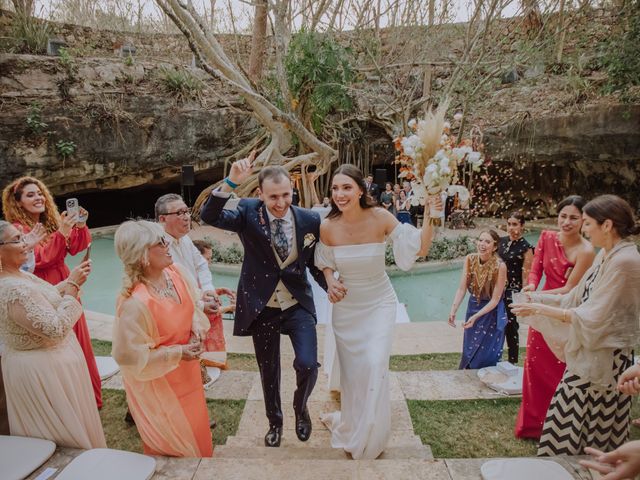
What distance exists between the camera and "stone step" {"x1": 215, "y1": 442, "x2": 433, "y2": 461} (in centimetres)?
271

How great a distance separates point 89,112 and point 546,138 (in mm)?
13792

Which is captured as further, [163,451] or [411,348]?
[411,348]

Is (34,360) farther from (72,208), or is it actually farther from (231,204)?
(72,208)

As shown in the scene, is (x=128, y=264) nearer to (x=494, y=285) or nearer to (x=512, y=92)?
(x=494, y=285)

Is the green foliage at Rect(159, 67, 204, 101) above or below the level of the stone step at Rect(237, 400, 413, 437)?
above

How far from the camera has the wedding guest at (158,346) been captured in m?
2.23

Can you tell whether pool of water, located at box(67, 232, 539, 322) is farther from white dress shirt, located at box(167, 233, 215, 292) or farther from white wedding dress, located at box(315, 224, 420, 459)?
white wedding dress, located at box(315, 224, 420, 459)

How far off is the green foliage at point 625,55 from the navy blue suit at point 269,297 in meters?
12.9

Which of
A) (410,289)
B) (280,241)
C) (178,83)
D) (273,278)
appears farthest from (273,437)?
(178,83)

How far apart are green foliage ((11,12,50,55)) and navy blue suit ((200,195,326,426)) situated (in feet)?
47.8

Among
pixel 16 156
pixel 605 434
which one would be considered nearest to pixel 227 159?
pixel 16 156

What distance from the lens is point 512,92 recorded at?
16484mm

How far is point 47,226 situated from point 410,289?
7.20 metres

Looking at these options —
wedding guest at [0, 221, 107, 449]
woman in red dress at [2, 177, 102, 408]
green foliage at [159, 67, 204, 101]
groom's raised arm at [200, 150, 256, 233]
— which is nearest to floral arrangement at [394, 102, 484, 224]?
groom's raised arm at [200, 150, 256, 233]
